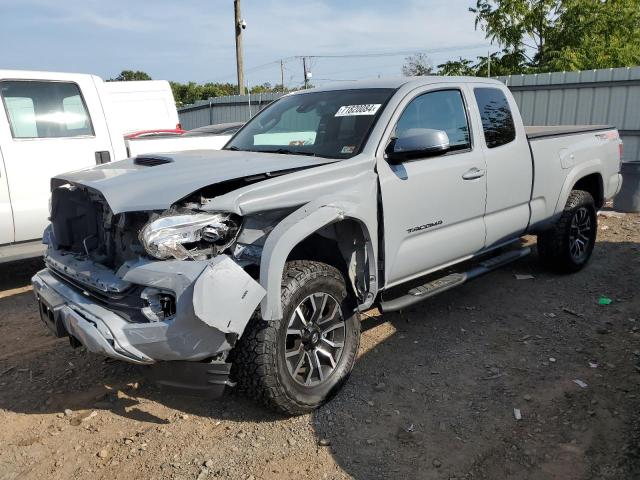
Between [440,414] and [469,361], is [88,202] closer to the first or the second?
[440,414]

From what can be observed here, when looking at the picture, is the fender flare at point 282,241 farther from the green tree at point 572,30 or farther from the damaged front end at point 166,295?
the green tree at point 572,30

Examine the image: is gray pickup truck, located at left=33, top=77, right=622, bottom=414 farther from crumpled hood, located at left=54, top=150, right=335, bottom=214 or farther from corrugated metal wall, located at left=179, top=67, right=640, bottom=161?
corrugated metal wall, located at left=179, top=67, right=640, bottom=161

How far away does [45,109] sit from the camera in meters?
5.61

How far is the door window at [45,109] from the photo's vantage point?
17.7ft

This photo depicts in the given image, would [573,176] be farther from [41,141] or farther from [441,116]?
[41,141]

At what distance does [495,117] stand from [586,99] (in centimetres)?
654

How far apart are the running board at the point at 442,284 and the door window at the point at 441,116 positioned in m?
1.00

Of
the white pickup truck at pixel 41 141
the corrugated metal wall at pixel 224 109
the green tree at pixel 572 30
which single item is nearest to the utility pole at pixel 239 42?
the corrugated metal wall at pixel 224 109

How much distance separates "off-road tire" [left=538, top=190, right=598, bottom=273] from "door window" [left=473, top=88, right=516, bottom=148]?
3.91 ft

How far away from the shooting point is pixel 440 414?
3246 millimetres

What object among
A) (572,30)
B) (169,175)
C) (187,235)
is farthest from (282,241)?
(572,30)

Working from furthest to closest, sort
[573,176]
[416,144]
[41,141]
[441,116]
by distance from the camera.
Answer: [41,141]
[573,176]
[441,116]
[416,144]

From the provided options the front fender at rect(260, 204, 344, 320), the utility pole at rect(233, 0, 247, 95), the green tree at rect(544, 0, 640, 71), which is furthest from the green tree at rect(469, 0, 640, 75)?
the front fender at rect(260, 204, 344, 320)

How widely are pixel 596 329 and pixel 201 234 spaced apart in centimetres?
333
